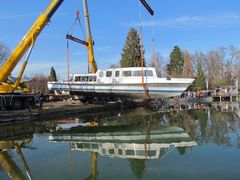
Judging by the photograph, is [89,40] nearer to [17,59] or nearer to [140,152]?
Result: [17,59]

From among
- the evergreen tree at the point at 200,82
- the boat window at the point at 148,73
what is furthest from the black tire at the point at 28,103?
the evergreen tree at the point at 200,82

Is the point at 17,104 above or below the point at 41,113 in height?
A: above

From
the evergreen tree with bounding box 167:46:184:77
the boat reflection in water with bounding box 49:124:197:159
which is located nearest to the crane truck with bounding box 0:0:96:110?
the boat reflection in water with bounding box 49:124:197:159

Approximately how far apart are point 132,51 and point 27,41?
3062cm

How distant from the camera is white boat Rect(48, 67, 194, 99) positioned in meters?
24.5

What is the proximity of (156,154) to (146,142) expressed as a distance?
1944 mm

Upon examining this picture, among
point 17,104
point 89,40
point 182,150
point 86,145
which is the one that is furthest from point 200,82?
point 182,150

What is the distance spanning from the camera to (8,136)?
13.9 metres

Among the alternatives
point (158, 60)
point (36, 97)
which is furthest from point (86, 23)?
point (158, 60)

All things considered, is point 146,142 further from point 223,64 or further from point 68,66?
point 223,64

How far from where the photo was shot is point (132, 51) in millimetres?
49219

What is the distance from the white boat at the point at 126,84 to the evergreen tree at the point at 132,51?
68.9 ft

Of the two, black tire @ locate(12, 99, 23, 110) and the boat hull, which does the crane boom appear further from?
the boat hull

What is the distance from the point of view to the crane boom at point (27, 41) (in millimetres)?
19984
